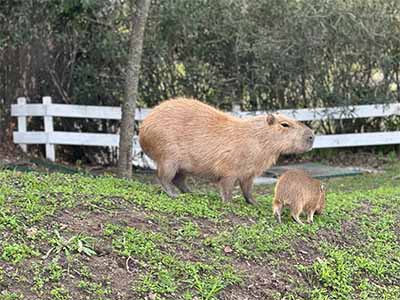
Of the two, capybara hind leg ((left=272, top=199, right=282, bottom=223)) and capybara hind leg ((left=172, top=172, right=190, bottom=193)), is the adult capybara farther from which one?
capybara hind leg ((left=272, top=199, right=282, bottom=223))

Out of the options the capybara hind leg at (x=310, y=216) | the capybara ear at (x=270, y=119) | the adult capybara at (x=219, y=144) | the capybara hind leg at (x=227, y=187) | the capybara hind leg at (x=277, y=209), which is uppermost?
the capybara ear at (x=270, y=119)

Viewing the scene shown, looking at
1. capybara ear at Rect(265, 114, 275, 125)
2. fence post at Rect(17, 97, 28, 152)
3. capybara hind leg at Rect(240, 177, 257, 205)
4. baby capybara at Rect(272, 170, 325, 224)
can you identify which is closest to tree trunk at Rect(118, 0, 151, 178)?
capybara hind leg at Rect(240, 177, 257, 205)

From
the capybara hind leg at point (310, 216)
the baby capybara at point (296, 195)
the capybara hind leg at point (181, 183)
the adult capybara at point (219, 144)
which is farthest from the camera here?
the capybara hind leg at point (181, 183)

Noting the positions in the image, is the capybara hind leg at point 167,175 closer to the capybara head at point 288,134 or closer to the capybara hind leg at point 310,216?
the capybara head at point 288,134

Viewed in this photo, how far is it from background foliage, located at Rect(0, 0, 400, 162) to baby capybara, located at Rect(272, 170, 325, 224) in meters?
5.29

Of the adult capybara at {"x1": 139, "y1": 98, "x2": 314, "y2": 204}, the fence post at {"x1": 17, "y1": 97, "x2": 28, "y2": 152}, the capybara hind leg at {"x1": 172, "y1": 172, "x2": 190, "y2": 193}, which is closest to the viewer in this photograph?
the adult capybara at {"x1": 139, "y1": 98, "x2": 314, "y2": 204}

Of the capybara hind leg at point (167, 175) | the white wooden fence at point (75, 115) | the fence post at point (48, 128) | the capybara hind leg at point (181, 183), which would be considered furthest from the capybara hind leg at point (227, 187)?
the fence post at point (48, 128)

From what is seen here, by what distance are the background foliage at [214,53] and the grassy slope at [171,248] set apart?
5.03 meters

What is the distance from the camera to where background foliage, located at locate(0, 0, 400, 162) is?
417 inches

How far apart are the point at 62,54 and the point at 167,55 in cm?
165

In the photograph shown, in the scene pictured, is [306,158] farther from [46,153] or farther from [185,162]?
[185,162]

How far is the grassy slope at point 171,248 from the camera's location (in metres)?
4.04

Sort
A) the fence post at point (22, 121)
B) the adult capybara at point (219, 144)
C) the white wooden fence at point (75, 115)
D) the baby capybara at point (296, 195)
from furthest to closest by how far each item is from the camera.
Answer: the fence post at point (22, 121) < the white wooden fence at point (75, 115) < the adult capybara at point (219, 144) < the baby capybara at point (296, 195)

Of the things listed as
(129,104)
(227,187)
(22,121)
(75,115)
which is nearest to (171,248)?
(227,187)
